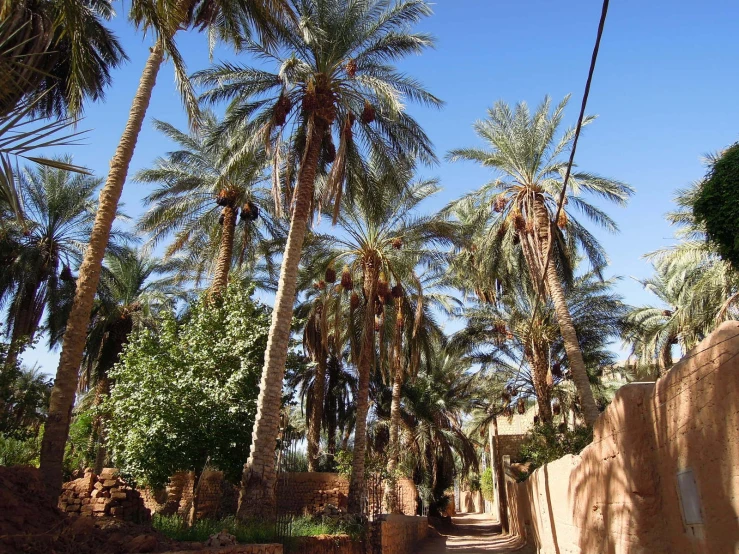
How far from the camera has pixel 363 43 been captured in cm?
1560

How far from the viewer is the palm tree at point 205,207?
19.6 meters

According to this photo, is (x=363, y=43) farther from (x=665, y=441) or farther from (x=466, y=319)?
(x=466, y=319)

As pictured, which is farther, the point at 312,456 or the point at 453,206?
the point at 312,456

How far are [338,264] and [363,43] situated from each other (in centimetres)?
779

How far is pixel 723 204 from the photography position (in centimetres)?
1350

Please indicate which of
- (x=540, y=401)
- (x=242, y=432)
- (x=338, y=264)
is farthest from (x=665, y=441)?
(x=540, y=401)

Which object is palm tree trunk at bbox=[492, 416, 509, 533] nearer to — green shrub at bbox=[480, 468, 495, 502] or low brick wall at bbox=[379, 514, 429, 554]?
low brick wall at bbox=[379, 514, 429, 554]

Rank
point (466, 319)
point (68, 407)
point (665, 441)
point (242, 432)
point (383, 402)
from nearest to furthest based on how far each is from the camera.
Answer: point (665, 441)
point (68, 407)
point (242, 432)
point (466, 319)
point (383, 402)

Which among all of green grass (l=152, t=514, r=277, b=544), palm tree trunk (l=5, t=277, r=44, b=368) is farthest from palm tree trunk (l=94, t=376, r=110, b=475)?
green grass (l=152, t=514, r=277, b=544)

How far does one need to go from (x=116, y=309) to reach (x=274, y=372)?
13792mm

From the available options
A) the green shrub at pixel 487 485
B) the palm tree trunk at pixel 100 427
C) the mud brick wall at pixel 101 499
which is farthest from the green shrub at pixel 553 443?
the green shrub at pixel 487 485

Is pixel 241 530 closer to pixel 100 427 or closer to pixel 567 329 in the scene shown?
pixel 567 329

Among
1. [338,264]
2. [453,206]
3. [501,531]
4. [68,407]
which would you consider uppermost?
[453,206]

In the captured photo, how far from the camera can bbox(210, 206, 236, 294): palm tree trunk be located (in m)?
18.7
